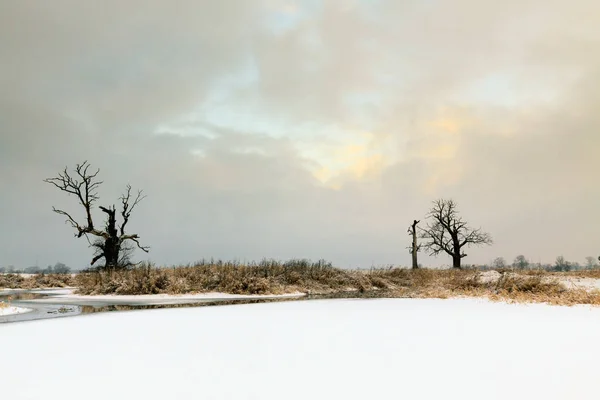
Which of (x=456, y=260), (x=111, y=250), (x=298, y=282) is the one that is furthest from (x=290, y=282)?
(x=456, y=260)

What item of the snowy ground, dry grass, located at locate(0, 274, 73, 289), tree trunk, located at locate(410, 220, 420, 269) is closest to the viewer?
the snowy ground

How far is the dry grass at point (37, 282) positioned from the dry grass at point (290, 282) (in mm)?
10933

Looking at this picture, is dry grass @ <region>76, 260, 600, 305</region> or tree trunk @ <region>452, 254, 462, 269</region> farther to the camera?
tree trunk @ <region>452, 254, 462, 269</region>

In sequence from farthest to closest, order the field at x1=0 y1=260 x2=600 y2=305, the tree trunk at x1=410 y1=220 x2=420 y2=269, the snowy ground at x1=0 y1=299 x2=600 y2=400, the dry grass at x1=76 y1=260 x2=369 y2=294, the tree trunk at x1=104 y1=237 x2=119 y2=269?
the tree trunk at x1=410 y1=220 x2=420 y2=269
the tree trunk at x1=104 y1=237 x2=119 y2=269
the dry grass at x1=76 y1=260 x2=369 y2=294
the field at x1=0 y1=260 x2=600 y2=305
the snowy ground at x1=0 y1=299 x2=600 y2=400

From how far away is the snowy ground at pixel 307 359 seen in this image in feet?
13.6

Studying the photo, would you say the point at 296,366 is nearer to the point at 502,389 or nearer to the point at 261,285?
the point at 502,389

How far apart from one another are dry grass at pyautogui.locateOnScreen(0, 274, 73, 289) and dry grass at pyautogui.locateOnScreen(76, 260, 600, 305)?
10.9m

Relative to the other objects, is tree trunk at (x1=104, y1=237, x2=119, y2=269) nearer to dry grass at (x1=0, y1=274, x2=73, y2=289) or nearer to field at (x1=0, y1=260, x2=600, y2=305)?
dry grass at (x1=0, y1=274, x2=73, y2=289)

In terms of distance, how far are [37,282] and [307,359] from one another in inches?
1370

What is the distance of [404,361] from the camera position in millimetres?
5141

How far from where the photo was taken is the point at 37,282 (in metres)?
33.3

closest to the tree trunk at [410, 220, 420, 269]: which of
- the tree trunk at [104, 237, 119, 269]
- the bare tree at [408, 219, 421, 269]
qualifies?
the bare tree at [408, 219, 421, 269]

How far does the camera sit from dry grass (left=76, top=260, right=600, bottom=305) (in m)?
17.2

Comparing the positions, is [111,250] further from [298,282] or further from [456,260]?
[456,260]
